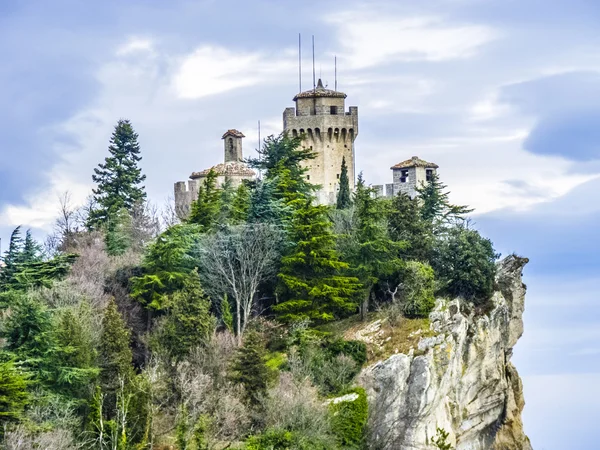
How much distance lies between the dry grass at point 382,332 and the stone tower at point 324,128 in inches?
881

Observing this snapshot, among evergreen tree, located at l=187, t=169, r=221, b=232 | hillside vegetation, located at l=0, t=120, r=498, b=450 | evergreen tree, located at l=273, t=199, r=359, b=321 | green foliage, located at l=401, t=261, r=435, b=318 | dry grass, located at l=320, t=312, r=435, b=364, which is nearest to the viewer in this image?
hillside vegetation, located at l=0, t=120, r=498, b=450

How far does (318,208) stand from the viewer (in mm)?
58281

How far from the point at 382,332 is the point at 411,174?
26.7m

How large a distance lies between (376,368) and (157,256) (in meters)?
12.5

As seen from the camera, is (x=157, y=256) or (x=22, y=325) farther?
(x=157, y=256)

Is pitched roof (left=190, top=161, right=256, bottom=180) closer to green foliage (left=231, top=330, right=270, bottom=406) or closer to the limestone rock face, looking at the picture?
the limestone rock face

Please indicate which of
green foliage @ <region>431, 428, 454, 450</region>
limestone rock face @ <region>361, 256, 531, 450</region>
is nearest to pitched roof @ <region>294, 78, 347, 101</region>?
limestone rock face @ <region>361, 256, 531, 450</region>

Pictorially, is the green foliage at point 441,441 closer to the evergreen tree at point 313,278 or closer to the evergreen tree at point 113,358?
the evergreen tree at point 313,278

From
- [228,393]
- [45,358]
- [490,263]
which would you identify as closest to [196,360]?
[228,393]

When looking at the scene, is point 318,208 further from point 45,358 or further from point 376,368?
point 45,358

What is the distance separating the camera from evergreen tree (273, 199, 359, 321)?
5550 cm

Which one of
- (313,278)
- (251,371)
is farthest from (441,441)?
(313,278)

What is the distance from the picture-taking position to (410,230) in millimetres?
60062

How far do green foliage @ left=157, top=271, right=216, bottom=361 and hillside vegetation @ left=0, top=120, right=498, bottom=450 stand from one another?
73mm
